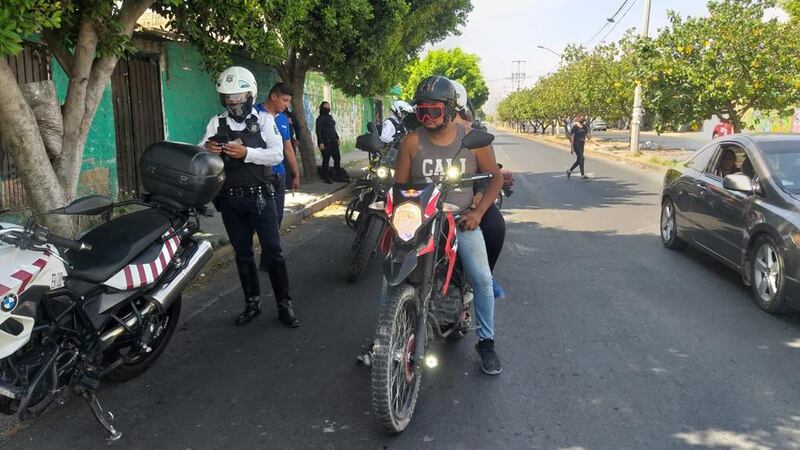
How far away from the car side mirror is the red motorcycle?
3218 mm

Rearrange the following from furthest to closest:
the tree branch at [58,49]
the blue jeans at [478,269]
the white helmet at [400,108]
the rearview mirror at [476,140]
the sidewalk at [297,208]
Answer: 1. the white helmet at [400,108]
2. the sidewalk at [297,208]
3. the tree branch at [58,49]
4. the blue jeans at [478,269]
5. the rearview mirror at [476,140]

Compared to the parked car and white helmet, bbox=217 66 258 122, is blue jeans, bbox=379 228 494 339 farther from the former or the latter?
the parked car

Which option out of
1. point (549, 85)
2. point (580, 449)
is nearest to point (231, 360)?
point (580, 449)

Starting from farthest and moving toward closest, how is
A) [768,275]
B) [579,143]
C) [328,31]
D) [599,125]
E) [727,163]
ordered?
[599,125]
[579,143]
[328,31]
[727,163]
[768,275]

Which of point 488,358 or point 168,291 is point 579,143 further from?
point 168,291

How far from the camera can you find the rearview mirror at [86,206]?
3.03 meters

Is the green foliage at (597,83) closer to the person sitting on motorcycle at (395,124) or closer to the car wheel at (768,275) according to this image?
the person sitting on motorcycle at (395,124)

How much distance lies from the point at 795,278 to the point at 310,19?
885 cm

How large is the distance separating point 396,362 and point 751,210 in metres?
4.03

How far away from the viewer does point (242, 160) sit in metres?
4.66

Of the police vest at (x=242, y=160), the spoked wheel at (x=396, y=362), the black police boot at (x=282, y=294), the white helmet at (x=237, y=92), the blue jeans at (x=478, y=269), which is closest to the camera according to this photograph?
the spoked wheel at (x=396, y=362)

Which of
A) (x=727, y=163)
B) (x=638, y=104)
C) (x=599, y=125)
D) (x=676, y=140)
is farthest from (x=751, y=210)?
(x=599, y=125)

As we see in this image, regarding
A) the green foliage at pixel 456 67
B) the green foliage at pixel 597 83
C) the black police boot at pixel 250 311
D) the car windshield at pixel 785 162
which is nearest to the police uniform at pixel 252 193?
the black police boot at pixel 250 311

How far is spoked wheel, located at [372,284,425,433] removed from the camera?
9.87ft
